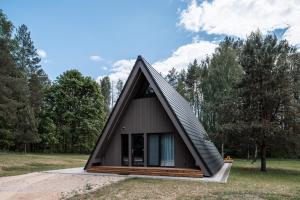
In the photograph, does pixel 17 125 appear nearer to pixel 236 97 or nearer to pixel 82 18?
pixel 82 18

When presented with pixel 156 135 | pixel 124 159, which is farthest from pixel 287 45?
pixel 124 159

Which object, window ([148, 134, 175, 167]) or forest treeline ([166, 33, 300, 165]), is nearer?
window ([148, 134, 175, 167])

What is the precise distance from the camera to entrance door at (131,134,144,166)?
12539mm

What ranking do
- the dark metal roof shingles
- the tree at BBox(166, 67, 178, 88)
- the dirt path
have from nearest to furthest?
the dirt path, the dark metal roof shingles, the tree at BBox(166, 67, 178, 88)

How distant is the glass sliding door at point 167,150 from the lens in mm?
11945

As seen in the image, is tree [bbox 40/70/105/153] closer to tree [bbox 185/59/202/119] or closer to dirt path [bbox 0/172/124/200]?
tree [bbox 185/59/202/119]

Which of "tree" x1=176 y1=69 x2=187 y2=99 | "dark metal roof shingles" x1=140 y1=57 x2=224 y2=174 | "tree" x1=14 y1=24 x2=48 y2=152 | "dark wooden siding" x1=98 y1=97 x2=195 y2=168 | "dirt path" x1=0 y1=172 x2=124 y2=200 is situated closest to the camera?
"dirt path" x1=0 y1=172 x2=124 y2=200

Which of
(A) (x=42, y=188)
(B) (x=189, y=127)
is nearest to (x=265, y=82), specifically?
(B) (x=189, y=127)

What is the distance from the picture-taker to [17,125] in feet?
85.5

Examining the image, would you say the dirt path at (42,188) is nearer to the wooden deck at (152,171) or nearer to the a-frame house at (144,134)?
the wooden deck at (152,171)

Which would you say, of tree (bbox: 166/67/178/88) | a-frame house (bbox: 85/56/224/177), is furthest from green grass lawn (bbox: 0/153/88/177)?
tree (bbox: 166/67/178/88)

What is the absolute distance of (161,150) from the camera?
12.2 meters

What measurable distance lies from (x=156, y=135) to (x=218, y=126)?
321 cm

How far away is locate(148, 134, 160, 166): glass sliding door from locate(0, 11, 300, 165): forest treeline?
9.83 ft
